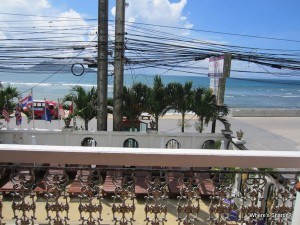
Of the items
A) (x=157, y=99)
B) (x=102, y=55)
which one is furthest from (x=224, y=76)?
(x=102, y=55)

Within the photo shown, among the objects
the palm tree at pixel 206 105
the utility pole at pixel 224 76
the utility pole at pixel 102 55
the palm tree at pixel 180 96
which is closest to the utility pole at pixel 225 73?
the utility pole at pixel 224 76

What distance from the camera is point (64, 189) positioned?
2.18 metres

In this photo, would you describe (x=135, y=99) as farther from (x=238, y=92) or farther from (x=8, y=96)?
(x=238, y=92)

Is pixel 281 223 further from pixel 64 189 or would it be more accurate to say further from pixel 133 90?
pixel 133 90

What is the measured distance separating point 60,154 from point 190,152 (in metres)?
0.90

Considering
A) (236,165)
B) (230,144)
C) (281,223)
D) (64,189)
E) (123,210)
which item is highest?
(236,165)

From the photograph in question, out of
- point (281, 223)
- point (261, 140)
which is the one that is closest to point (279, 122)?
point (261, 140)

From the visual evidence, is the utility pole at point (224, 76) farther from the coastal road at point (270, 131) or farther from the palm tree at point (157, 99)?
the coastal road at point (270, 131)

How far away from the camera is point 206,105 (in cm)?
1365

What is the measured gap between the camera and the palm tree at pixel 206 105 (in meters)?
13.7

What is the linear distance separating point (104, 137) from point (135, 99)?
2369 millimetres

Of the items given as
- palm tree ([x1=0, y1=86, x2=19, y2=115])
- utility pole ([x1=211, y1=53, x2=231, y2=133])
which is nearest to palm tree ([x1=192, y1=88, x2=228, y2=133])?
utility pole ([x1=211, y1=53, x2=231, y2=133])

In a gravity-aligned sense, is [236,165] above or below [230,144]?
above

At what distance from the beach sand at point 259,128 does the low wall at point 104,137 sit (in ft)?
12.4
